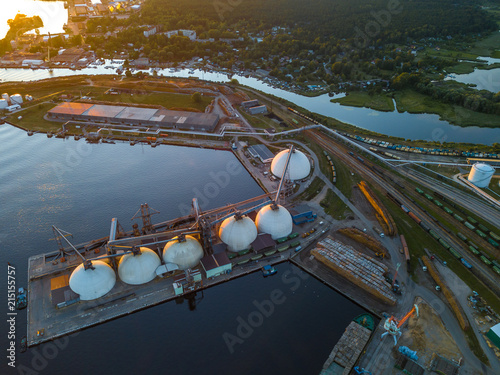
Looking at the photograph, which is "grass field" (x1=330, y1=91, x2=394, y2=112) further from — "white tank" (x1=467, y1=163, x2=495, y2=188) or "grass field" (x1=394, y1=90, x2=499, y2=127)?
"white tank" (x1=467, y1=163, x2=495, y2=188)

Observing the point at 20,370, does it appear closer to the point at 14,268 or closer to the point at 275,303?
the point at 14,268

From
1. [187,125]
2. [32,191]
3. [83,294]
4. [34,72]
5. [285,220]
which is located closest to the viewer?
[83,294]

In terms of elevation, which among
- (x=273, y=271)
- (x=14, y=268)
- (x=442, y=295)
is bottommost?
(x=442, y=295)

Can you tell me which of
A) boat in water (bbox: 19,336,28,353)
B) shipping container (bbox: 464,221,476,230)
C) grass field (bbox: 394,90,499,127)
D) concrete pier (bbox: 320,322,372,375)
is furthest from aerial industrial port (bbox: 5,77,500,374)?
grass field (bbox: 394,90,499,127)

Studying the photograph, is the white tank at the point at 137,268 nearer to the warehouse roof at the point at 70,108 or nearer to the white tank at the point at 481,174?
the warehouse roof at the point at 70,108

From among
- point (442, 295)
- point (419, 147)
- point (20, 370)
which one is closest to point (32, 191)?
point (20, 370)

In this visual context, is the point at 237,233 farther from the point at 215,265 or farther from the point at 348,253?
the point at 348,253

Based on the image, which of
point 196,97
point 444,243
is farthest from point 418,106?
point 196,97
